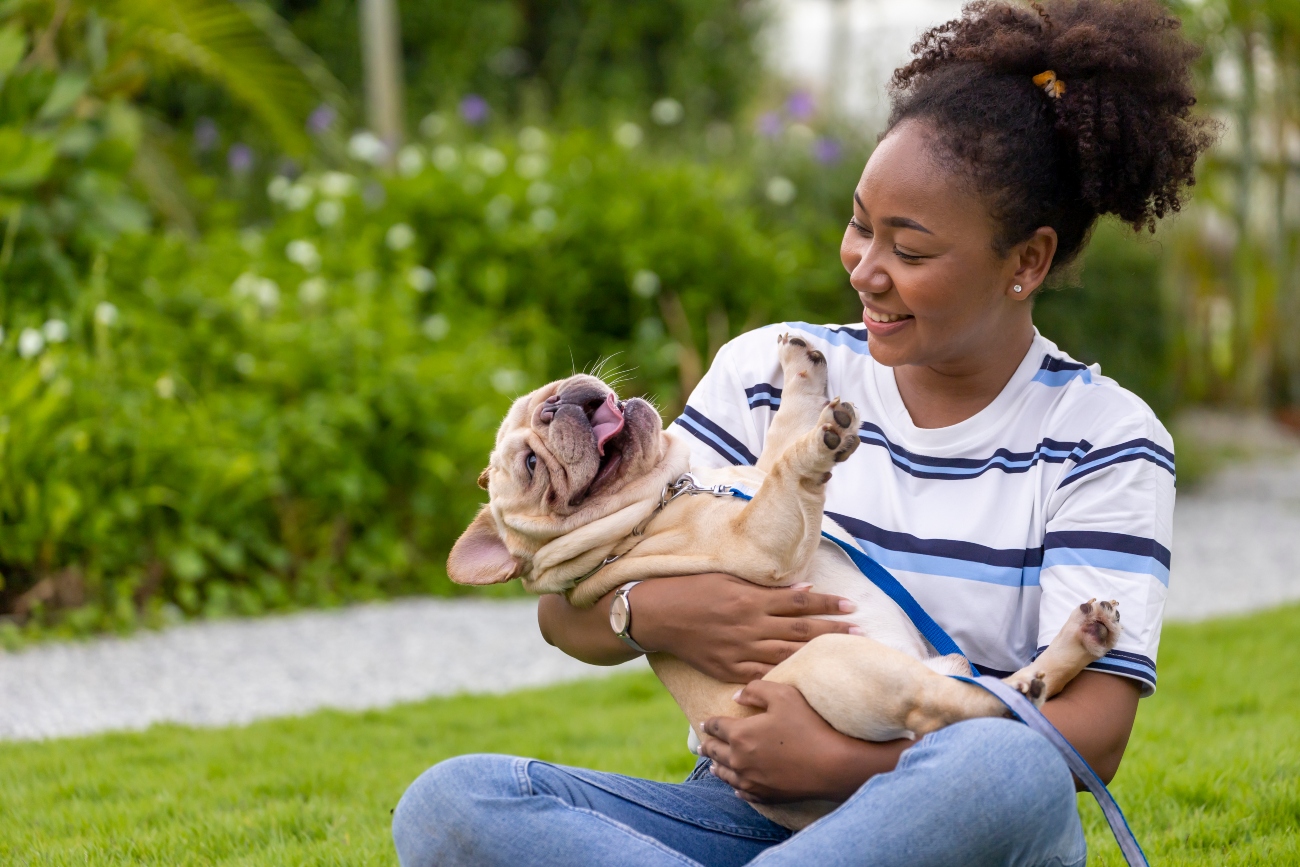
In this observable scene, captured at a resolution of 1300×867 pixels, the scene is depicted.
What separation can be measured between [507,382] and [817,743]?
510cm

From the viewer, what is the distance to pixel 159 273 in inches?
289

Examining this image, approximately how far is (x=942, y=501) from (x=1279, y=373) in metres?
13.5

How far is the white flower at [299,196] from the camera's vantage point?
8.62 meters

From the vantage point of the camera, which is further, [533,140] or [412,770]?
[533,140]

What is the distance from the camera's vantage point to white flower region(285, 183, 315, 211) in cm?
862

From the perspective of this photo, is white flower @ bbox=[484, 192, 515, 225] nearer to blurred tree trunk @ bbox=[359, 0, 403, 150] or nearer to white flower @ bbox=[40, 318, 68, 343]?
blurred tree trunk @ bbox=[359, 0, 403, 150]

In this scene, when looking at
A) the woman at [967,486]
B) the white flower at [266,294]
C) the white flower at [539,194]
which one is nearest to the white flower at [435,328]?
the white flower at [266,294]

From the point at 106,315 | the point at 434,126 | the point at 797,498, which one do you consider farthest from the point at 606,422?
the point at 434,126

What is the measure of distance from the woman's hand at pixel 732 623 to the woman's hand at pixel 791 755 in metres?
0.19

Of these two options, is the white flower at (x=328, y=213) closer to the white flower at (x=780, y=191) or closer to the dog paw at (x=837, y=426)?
the white flower at (x=780, y=191)

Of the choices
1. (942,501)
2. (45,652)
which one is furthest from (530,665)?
(942,501)

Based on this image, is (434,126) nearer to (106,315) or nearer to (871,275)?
(106,315)

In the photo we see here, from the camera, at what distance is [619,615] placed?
2.72 metres

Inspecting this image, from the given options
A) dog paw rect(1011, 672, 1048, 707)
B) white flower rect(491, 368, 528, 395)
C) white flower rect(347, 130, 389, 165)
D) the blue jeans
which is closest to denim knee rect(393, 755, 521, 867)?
the blue jeans
